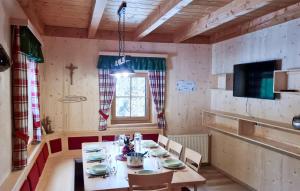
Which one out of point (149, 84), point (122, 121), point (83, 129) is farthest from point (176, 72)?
point (83, 129)

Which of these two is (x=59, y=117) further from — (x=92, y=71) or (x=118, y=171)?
(x=118, y=171)

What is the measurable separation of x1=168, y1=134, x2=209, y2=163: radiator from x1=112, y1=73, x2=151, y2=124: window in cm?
67

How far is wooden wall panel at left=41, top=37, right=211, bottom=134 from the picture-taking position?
418 cm

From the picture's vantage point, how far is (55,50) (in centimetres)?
417

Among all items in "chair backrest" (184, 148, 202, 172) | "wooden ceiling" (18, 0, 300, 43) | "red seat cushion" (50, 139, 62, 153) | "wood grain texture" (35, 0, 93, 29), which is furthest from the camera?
"red seat cushion" (50, 139, 62, 153)

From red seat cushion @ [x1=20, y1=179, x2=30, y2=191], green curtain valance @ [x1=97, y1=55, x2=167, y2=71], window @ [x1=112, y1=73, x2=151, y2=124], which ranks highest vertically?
green curtain valance @ [x1=97, y1=55, x2=167, y2=71]

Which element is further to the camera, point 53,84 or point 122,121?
point 122,121

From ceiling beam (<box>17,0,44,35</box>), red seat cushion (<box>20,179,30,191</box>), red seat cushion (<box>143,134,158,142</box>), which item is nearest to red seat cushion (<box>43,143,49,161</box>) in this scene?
red seat cushion (<box>20,179,30,191</box>)

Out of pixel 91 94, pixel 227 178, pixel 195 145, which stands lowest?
pixel 227 178

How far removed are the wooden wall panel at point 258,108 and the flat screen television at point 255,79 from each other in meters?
0.10

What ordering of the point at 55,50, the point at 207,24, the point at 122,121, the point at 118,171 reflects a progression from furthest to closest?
1. the point at 122,121
2. the point at 55,50
3. the point at 207,24
4. the point at 118,171

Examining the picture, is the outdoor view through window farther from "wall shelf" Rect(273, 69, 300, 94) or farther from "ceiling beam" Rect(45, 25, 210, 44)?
"wall shelf" Rect(273, 69, 300, 94)

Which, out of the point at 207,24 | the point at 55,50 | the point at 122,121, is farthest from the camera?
the point at 122,121

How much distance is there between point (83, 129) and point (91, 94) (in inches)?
23.3
